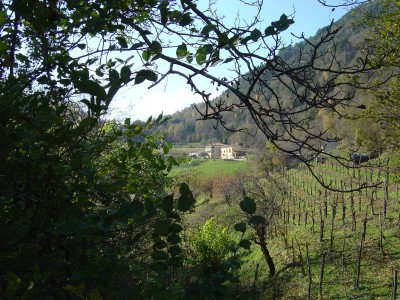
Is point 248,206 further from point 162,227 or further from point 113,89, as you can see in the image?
point 113,89

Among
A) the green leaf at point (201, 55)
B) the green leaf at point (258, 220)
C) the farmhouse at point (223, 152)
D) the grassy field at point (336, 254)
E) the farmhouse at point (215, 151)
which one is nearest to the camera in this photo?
the green leaf at point (258, 220)

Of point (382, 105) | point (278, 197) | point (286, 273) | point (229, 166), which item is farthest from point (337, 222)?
point (229, 166)

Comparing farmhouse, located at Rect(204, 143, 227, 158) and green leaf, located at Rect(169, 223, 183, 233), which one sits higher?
green leaf, located at Rect(169, 223, 183, 233)

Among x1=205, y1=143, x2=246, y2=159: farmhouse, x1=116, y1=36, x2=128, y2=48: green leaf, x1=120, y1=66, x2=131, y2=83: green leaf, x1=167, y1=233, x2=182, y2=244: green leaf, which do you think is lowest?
x1=205, y1=143, x2=246, y2=159: farmhouse

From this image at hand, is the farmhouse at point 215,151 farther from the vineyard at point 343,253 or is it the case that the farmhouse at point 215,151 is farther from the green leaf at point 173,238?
the green leaf at point 173,238

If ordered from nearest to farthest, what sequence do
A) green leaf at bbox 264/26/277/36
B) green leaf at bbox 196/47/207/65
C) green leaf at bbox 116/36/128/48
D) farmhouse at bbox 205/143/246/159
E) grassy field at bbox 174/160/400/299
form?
green leaf at bbox 264/26/277/36, green leaf at bbox 196/47/207/65, green leaf at bbox 116/36/128/48, grassy field at bbox 174/160/400/299, farmhouse at bbox 205/143/246/159

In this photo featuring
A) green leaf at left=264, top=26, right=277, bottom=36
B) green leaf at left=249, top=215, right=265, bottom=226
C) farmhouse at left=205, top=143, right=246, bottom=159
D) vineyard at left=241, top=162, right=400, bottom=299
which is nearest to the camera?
green leaf at left=249, top=215, right=265, bottom=226

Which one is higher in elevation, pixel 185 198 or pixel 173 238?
pixel 185 198

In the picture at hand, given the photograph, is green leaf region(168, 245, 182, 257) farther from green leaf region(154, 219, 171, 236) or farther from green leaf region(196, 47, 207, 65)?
green leaf region(196, 47, 207, 65)

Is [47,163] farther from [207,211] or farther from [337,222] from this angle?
[207,211]

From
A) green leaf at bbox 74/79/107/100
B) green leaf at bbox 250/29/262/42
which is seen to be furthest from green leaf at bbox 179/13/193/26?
green leaf at bbox 74/79/107/100

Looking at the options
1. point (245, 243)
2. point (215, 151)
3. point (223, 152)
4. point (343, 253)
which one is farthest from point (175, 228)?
point (215, 151)

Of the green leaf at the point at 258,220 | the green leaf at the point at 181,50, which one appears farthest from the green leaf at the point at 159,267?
the green leaf at the point at 181,50

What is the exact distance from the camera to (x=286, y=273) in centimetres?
1530
